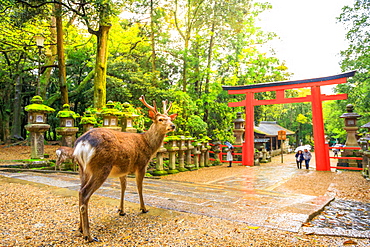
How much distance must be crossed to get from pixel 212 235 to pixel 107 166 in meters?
1.60

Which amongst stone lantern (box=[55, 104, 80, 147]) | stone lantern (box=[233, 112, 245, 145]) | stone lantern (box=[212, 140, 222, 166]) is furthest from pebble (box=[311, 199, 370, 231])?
stone lantern (box=[233, 112, 245, 145])

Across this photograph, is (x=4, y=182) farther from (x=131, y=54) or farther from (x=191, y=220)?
(x=131, y=54)

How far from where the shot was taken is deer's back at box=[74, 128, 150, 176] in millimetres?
2980

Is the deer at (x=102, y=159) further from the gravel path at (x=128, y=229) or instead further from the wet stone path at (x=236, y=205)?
the wet stone path at (x=236, y=205)

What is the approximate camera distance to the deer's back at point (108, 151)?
2980mm

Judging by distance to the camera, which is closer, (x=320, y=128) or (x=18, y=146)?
(x=320, y=128)

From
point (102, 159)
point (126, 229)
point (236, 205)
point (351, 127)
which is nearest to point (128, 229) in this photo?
point (126, 229)

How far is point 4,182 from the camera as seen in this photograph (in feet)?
19.1

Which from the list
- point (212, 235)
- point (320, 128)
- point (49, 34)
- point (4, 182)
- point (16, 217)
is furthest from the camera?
point (49, 34)

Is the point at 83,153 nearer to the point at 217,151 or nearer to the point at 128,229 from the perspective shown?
the point at 128,229

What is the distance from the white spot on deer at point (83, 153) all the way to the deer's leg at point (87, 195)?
21 cm

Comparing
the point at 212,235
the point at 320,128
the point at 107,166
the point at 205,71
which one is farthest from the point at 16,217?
the point at 205,71

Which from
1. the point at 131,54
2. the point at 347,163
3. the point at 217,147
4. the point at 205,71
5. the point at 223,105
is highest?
the point at 131,54

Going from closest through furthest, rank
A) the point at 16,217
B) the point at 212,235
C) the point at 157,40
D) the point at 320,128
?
1. the point at 212,235
2. the point at 16,217
3. the point at 320,128
4. the point at 157,40
